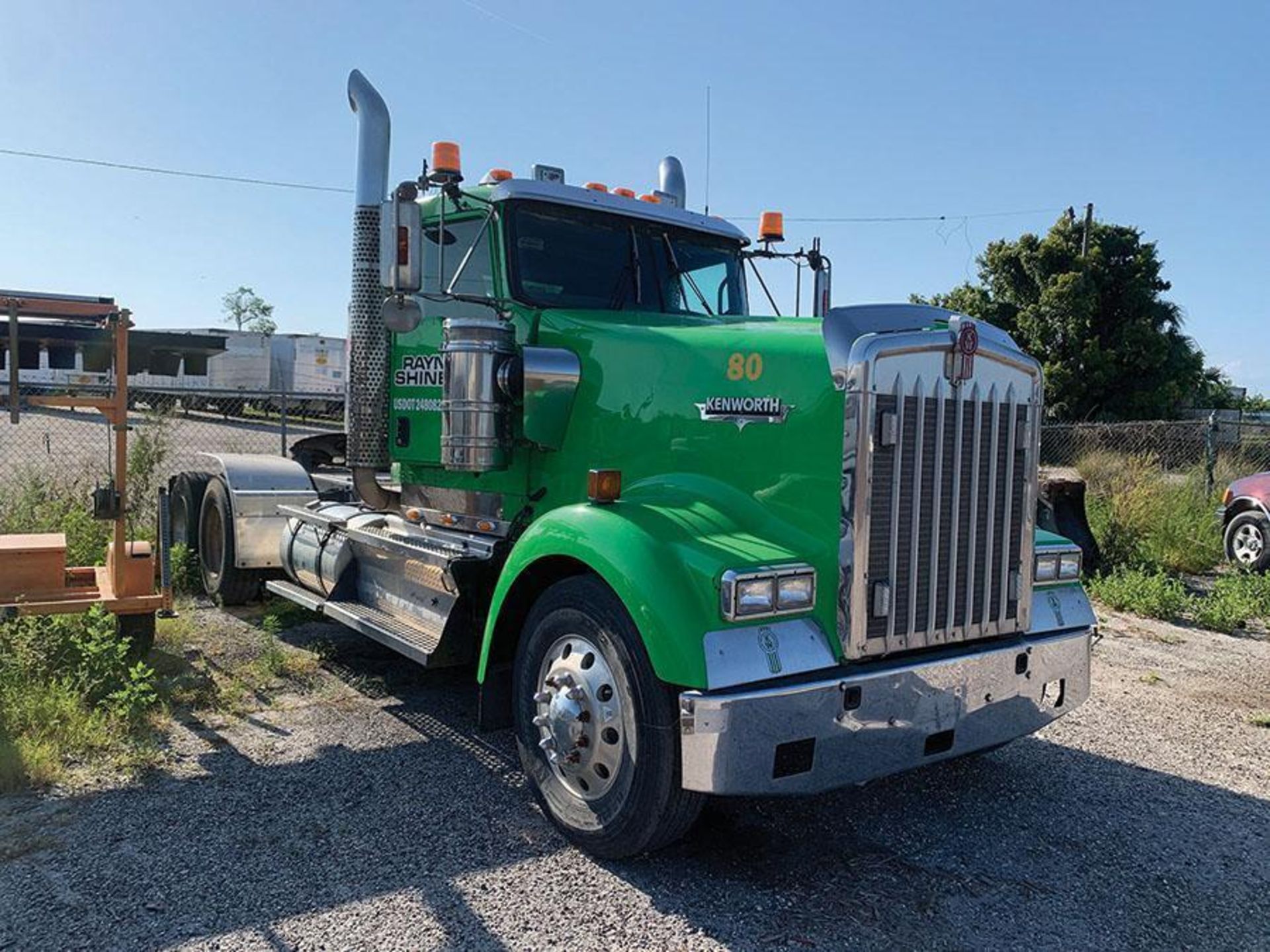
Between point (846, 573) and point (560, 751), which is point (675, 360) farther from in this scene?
point (560, 751)

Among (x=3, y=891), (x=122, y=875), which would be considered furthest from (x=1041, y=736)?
(x=3, y=891)

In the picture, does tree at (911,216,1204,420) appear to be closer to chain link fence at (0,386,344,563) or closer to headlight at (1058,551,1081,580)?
chain link fence at (0,386,344,563)

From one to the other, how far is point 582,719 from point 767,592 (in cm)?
90

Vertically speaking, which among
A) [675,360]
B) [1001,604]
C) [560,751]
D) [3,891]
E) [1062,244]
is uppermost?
[1062,244]

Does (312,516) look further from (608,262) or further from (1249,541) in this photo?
(1249,541)

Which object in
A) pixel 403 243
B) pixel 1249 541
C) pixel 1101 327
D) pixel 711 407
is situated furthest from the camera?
pixel 1101 327

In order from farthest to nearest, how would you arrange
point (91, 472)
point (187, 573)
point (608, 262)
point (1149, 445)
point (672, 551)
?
point (1149, 445) → point (91, 472) → point (187, 573) → point (608, 262) → point (672, 551)

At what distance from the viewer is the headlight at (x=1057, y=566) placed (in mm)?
4176

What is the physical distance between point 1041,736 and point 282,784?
12.7ft

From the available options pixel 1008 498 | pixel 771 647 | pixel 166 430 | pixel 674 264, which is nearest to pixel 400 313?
pixel 674 264

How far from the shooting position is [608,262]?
516 cm

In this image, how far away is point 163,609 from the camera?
560cm

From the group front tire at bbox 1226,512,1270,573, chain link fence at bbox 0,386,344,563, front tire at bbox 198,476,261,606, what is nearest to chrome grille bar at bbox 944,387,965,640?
chain link fence at bbox 0,386,344,563

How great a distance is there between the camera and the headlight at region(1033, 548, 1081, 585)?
4.18 metres
